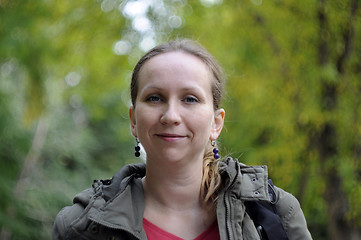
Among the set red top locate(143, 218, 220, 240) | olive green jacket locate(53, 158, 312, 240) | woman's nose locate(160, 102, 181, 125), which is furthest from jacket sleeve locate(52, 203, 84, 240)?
woman's nose locate(160, 102, 181, 125)

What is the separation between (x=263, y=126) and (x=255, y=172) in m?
3.82

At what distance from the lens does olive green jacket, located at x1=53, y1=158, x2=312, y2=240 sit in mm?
1806

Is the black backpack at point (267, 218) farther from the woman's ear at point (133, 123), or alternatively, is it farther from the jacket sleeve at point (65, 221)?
the jacket sleeve at point (65, 221)

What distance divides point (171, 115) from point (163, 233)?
52 centimetres

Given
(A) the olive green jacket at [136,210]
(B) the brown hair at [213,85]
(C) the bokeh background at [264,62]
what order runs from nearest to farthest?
(A) the olive green jacket at [136,210]
(B) the brown hair at [213,85]
(C) the bokeh background at [264,62]

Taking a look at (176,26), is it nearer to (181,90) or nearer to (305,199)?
(305,199)

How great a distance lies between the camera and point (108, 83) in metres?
8.12

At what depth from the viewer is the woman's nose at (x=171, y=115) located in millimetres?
1812

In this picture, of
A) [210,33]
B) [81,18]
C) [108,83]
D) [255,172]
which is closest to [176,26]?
[210,33]

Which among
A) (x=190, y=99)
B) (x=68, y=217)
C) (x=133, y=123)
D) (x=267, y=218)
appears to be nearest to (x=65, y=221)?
(x=68, y=217)

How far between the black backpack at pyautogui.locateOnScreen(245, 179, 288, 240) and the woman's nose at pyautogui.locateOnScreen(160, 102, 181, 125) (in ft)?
1.69

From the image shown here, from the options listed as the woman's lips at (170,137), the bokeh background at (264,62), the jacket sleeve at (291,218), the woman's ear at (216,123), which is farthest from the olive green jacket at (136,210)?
the bokeh background at (264,62)

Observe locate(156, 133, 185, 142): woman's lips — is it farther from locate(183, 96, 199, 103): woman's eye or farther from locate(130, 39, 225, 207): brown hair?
locate(130, 39, 225, 207): brown hair

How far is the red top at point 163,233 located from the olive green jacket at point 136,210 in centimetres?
6
